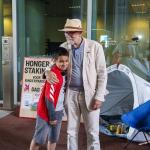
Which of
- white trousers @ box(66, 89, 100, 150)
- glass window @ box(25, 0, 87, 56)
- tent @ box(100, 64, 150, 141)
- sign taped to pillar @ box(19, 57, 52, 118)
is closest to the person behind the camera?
white trousers @ box(66, 89, 100, 150)

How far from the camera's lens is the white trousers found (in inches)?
147

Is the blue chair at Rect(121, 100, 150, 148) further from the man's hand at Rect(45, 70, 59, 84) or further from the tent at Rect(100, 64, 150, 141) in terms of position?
the man's hand at Rect(45, 70, 59, 84)

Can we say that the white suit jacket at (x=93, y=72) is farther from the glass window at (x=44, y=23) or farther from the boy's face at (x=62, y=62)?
the glass window at (x=44, y=23)

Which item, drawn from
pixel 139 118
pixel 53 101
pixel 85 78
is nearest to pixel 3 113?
pixel 139 118

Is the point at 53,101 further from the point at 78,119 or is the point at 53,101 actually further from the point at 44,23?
the point at 44,23

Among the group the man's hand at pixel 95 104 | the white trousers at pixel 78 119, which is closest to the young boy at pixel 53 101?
the white trousers at pixel 78 119

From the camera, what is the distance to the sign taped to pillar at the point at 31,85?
21.2ft

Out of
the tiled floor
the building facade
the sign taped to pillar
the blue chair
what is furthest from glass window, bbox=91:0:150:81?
the tiled floor

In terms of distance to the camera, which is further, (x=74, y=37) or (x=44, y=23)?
(x=44, y=23)

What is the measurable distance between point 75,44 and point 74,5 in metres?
3.66

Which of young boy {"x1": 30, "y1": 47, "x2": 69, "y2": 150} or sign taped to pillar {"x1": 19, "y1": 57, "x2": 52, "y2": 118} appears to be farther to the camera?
sign taped to pillar {"x1": 19, "y1": 57, "x2": 52, "y2": 118}

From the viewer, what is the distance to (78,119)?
3832 mm

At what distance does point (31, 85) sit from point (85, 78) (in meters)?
3.01

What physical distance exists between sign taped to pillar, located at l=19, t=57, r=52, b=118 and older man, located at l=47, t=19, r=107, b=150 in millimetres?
2740
